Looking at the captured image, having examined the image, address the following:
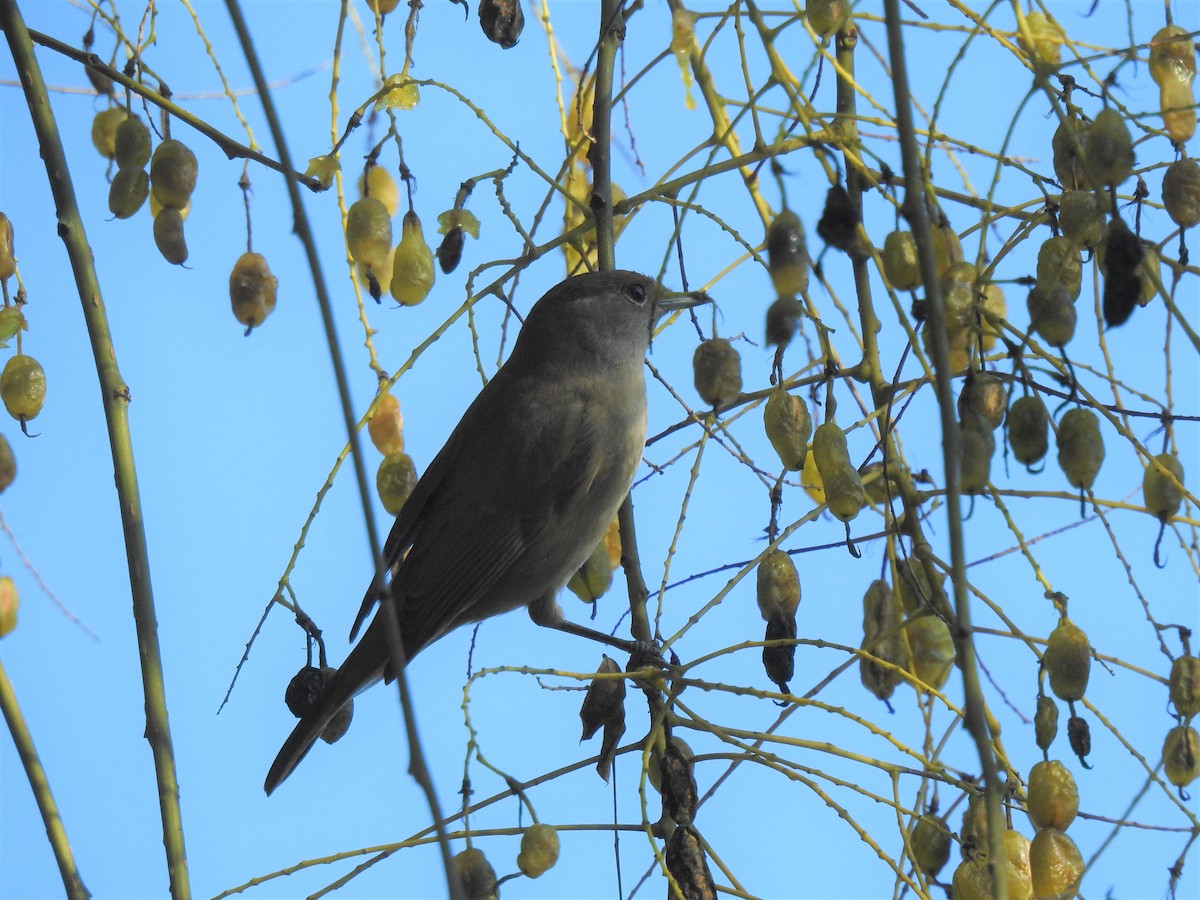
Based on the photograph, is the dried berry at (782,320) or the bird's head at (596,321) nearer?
the dried berry at (782,320)

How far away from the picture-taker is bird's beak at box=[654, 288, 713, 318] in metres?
2.33

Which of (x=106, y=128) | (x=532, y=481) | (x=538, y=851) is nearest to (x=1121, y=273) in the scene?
(x=538, y=851)

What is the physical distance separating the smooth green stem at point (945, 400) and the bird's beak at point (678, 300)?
89 cm

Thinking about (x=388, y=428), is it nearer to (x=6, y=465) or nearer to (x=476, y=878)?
(x=6, y=465)

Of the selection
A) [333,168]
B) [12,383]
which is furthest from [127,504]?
[333,168]

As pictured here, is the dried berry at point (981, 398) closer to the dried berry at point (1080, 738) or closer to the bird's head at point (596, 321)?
the dried berry at point (1080, 738)

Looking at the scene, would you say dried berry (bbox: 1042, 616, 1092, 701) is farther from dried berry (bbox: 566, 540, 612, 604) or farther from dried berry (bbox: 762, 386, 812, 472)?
dried berry (bbox: 566, 540, 612, 604)

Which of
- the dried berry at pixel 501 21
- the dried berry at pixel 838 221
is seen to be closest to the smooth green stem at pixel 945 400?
the dried berry at pixel 838 221

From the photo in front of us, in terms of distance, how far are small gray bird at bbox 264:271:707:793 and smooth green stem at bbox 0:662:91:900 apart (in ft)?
4.37

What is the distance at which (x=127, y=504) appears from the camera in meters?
1.98

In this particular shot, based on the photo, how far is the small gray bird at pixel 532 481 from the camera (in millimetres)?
3293

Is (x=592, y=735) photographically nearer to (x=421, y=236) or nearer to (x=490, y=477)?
(x=421, y=236)

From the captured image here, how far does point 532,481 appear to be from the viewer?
3381 mm

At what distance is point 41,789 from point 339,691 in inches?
50.8
